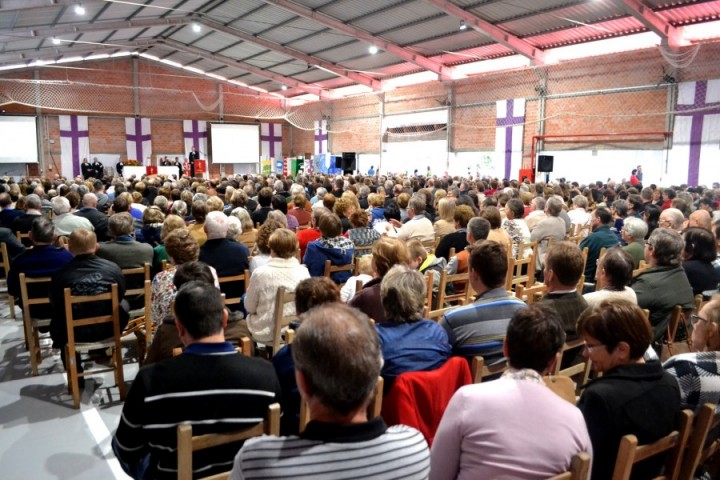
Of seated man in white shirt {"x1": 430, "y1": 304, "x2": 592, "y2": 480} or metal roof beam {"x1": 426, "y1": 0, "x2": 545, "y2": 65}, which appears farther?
metal roof beam {"x1": 426, "y1": 0, "x2": 545, "y2": 65}

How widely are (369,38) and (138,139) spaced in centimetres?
1310

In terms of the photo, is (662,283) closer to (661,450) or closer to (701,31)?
(661,450)

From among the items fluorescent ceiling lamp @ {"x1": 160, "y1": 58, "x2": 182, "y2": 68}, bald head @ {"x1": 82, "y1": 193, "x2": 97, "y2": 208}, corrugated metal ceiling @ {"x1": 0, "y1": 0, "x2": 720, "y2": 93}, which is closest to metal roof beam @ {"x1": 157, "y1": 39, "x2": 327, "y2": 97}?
corrugated metal ceiling @ {"x1": 0, "y1": 0, "x2": 720, "y2": 93}

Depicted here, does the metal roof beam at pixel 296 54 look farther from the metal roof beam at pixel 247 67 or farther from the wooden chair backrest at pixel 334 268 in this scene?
the wooden chair backrest at pixel 334 268

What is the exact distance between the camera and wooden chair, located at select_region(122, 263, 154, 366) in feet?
12.2

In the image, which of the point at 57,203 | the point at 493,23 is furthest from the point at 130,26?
the point at 57,203

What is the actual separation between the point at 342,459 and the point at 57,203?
6456 mm

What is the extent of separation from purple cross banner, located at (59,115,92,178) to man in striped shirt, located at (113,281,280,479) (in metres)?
23.8

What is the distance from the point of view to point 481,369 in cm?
223

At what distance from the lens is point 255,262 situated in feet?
14.5

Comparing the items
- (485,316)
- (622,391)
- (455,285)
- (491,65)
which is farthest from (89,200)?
(491,65)

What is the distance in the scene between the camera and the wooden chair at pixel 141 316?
3711mm

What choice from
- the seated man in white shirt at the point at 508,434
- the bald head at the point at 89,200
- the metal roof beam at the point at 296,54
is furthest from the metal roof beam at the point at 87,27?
the seated man in white shirt at the point at 508,434

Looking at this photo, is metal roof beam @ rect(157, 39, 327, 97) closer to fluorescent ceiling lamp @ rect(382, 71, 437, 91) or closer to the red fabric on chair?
fluorescent ceiling lamp @ rect(382, 71, 437, 91)
